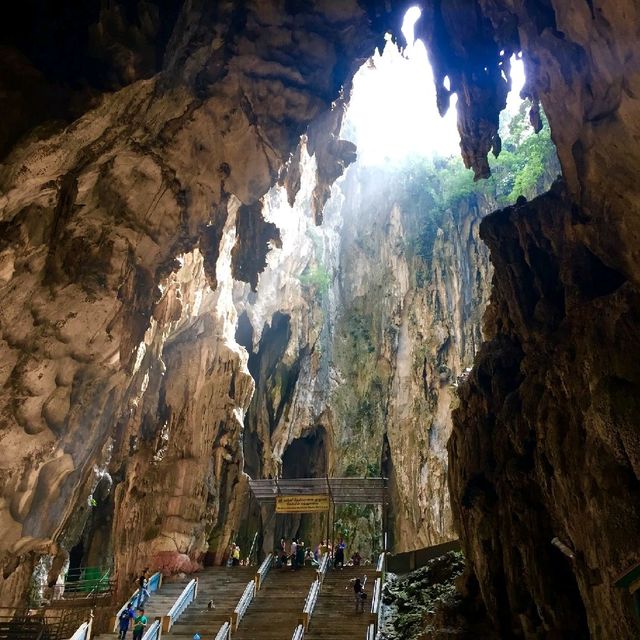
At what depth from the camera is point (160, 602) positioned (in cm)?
1379

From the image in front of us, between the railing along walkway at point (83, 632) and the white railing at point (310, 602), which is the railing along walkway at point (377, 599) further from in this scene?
the railing along walkway at point (83, 632)

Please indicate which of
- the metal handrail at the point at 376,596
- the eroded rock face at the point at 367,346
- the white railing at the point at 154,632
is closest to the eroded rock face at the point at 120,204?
the white railing at the point at 154,632

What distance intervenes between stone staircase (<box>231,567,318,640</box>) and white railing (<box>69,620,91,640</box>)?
2872mm

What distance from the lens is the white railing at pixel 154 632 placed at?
11.2 m

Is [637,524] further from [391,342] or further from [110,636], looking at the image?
[391,342]

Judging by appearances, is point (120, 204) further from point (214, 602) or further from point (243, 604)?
point (214, 602)

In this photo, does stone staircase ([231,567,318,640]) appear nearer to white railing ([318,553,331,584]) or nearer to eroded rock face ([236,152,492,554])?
white railing ([318,553,331,584])

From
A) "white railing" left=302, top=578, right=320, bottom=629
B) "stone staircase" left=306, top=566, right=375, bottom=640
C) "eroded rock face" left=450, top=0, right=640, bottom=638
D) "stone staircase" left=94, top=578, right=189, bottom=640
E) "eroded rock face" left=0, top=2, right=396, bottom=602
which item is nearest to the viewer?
"eroded rock face" left=450, top=0, right=640, bottom=638

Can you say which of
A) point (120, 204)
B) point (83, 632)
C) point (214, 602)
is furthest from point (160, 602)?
point (120, 204)

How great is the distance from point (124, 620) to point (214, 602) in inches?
104

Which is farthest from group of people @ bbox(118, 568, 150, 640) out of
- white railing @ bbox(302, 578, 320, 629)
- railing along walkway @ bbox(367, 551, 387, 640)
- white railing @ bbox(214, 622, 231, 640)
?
railing along walkway @ bbox(367, 551, 387, 640)

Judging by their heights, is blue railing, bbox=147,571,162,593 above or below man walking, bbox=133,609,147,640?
above

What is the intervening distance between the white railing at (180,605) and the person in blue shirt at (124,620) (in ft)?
2.33

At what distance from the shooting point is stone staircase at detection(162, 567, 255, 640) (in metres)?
12.1
